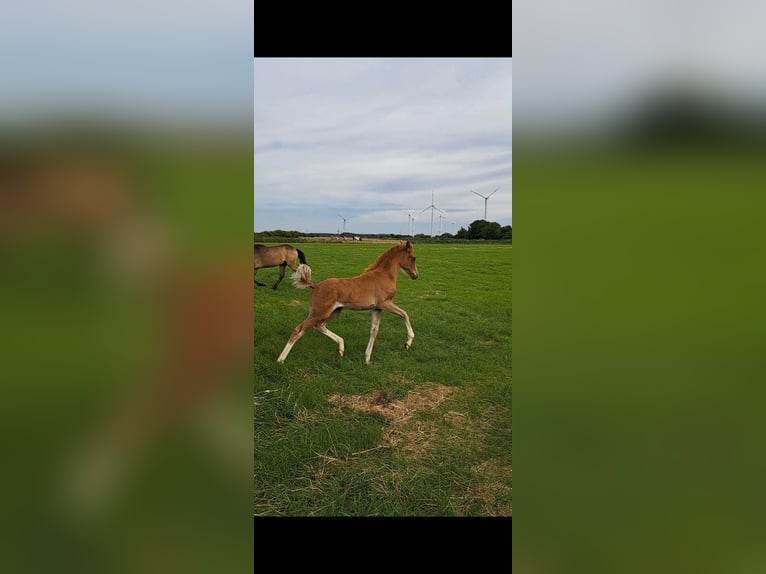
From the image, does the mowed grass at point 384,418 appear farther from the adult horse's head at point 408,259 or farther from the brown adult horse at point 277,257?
the adult horse's head at point 408,259

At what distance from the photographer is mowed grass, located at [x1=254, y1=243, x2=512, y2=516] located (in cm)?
304

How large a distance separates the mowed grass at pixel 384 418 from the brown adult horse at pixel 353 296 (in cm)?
33

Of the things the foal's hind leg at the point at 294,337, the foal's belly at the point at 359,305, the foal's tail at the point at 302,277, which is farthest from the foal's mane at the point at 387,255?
the foal's hind leg at the point at 294,337

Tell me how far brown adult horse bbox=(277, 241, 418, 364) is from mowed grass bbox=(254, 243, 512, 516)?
0.33 m

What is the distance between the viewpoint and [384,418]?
3.93 meters

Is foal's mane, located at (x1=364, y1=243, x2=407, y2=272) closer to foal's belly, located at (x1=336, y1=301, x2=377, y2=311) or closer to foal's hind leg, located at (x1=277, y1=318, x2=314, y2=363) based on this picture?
foal's belly, located at (x1=336, y1=301, x2=377, y2=311)
